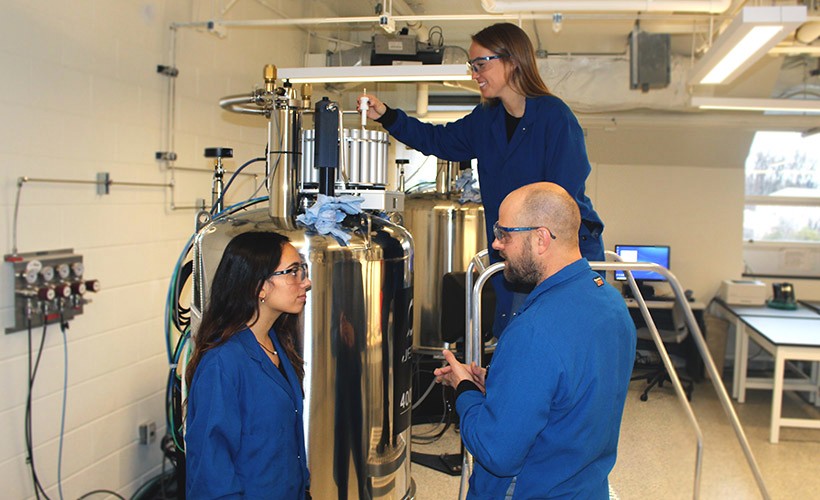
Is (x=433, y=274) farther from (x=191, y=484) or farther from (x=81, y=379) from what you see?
(x=191, y=484)

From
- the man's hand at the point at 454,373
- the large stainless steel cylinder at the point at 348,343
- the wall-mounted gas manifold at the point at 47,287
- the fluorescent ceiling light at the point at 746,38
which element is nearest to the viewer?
the man's hand at the point at 454,373

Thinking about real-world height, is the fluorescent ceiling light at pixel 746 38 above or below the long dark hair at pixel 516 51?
above

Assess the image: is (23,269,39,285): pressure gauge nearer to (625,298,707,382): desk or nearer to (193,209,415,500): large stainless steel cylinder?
(193,209,415,500): large stainless steel cylinder

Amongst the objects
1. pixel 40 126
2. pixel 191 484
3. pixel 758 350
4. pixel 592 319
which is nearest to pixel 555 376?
pixel 592 319

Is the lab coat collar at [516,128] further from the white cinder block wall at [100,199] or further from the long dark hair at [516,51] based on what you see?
the white cinder block wall at [100,199]

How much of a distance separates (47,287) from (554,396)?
2163 millimetres

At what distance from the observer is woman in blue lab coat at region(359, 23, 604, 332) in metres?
2.20

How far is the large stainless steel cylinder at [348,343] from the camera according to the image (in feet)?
6.90

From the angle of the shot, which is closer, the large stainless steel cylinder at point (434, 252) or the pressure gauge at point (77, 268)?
the pressure gauge at point (77, 268)

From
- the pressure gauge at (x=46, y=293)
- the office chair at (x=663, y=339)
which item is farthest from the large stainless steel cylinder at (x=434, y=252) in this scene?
the pressure gauge at (x=46, y=293)

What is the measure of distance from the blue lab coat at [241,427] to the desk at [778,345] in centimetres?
393

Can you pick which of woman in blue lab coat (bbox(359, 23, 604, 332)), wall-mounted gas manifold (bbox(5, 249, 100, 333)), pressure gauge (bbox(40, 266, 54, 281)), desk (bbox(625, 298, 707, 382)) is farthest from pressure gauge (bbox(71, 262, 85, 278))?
desk (bbox(625, 298, 707, 382))

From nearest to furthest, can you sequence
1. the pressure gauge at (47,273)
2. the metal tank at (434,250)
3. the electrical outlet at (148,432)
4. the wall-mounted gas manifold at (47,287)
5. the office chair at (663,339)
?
the wall-mounted gas manifold at (47,287)
the pressure gauge at (47,273)
the electrical outlet at (148,432)
the metal tank at (434,250)
the office chair at (663,339)

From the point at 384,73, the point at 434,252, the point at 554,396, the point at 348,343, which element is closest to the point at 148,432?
the point at 348,343
